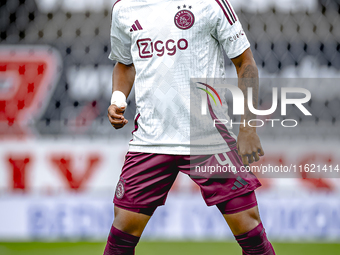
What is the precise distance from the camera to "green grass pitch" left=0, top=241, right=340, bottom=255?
2256 millimetres

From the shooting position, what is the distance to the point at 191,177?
1.29m

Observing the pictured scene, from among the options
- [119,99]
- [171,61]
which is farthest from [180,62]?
[119,99]

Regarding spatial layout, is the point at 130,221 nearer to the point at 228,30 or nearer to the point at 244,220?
the point at 244,220

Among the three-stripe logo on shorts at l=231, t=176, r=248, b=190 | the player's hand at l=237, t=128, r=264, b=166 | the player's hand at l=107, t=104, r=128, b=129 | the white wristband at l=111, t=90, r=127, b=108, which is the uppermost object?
the white wristband at l=111, t=90, r=127, b=108

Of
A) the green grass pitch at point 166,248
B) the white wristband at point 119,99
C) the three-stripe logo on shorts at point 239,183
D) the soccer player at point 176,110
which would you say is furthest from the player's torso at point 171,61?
the green grass pitch at point 166,248

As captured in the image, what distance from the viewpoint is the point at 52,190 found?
2.55m

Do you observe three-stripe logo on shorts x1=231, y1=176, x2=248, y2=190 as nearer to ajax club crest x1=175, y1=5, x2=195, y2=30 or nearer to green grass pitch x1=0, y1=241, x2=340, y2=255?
ajax club crest x1=175, y1=5, x2=195, y2=30

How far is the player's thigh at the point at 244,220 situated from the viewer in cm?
121

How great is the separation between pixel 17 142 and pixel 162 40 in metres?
1.73

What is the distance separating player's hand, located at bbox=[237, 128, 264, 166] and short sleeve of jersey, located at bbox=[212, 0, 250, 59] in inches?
11.7

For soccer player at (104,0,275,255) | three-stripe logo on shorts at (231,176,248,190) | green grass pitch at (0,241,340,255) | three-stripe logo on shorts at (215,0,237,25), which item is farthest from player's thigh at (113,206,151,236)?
green grass pitch at (0,241,340,255)

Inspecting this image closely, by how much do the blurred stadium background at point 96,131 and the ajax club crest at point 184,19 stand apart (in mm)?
1362

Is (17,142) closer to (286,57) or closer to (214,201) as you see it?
(214,201)

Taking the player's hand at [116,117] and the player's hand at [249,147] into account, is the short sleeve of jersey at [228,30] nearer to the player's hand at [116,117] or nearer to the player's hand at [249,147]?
the player's hand at [249,147]
